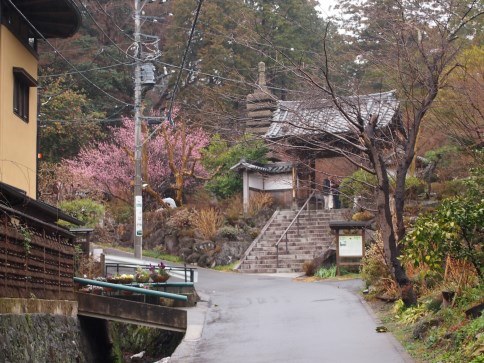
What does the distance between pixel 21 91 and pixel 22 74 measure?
36.3 inches

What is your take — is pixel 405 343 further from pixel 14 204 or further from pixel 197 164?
pixel 197 164

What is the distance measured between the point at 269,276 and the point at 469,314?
17.4 metres

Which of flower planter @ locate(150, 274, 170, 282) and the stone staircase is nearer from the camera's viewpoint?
flower planter @ locate(150, 274, 170, 282)

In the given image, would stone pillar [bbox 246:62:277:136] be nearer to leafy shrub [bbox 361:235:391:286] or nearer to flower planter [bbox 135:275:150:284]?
leafy shrub [bbox 361:235:391:286]

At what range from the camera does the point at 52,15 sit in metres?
19.7

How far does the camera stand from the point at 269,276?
29672mm

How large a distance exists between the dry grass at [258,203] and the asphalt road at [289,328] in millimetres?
11346

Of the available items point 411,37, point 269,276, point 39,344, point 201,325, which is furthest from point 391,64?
point 269,276

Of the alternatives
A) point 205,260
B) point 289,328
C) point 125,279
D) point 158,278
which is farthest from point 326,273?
point 289,328

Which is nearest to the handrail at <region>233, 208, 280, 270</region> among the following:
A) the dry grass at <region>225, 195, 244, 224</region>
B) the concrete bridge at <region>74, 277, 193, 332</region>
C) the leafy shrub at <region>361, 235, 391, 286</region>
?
the dry grass at <region>225, 195, 244, 224</region>

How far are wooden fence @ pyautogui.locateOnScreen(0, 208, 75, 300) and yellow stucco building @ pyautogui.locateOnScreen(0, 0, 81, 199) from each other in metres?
2.67

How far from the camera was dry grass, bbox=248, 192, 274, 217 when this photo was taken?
37.3 meters

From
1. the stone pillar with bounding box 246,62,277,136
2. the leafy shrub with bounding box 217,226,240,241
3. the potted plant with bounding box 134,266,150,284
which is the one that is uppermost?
the stone pillar with bounding box 246,62,277,136

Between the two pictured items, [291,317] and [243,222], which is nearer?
[291,317]
